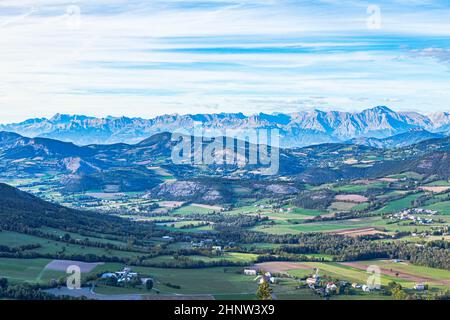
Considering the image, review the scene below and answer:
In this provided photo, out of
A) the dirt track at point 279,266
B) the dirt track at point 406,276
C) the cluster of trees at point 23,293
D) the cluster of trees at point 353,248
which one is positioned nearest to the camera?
the cluster of trees at point 23,293

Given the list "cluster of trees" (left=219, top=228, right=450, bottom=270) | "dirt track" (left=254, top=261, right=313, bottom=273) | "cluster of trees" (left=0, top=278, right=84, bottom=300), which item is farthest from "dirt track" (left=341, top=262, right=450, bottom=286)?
"cluster of trees" (left=0, top=278, right=84, bottom=300)

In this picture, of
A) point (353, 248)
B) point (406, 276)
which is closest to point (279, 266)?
point (406, 276)

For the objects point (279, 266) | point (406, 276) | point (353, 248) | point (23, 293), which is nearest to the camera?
point (23, 293)

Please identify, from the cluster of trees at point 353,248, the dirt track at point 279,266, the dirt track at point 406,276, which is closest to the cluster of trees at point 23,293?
the dirt track at point 279,266

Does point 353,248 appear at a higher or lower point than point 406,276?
lower

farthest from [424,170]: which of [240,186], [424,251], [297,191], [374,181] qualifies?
[424,251]

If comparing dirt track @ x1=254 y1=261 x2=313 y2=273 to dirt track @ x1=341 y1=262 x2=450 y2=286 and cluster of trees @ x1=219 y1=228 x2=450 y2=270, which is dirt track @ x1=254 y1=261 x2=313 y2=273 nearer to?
dirt track @ x1=341 y1=262 x2=450 y2=286

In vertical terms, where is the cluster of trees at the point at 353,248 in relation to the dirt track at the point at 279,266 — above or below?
below

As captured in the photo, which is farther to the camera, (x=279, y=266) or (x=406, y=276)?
(x=279, y=266)

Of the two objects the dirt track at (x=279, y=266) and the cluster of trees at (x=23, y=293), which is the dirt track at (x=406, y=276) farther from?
the cluster of trees at (x=23, y=293)

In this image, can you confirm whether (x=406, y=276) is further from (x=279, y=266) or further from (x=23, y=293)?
(x=23, y=293)
